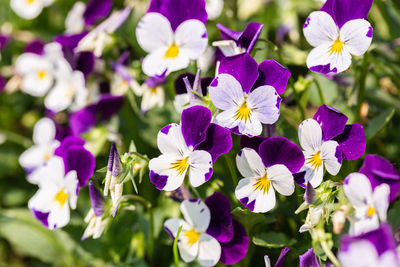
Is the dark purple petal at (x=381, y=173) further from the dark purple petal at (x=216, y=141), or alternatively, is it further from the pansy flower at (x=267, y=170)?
the dark purple petal at (x=216, y=141)

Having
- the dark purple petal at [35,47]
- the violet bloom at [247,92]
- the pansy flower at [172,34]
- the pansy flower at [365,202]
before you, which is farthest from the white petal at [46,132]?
the pansy flower at [365,202]

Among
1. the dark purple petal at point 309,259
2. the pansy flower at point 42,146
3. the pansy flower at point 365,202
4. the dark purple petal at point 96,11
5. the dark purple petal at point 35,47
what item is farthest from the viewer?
the dark purple petal at point 35,47

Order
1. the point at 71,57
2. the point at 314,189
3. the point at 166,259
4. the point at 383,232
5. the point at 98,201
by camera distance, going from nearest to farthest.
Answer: the point at 383,232
the point at 314,189
the point at 98,201
the point at 166,259
the point at 71,57

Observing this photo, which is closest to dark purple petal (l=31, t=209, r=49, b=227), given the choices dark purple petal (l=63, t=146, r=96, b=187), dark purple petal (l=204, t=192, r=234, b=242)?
dark purple petal (l=63, t=146, r=96, b=187)

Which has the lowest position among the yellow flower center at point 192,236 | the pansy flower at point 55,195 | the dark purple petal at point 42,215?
the dark purple petal at point 42,215

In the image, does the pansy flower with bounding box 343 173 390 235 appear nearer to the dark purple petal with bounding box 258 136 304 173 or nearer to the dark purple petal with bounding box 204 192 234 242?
the dark purple petal with bounding box 258 136 304 173

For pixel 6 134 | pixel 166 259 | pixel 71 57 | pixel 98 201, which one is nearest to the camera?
pixel 98 201

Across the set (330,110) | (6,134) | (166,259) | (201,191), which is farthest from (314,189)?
(6,134)

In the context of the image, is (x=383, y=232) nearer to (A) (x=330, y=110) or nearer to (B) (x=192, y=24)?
(A) (x=330, y=110)
